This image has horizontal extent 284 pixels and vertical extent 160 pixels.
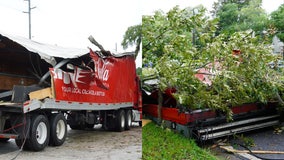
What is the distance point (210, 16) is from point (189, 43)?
0.33 meters

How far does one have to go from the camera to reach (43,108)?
10.6ft

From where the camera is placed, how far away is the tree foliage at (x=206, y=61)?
2992 mm

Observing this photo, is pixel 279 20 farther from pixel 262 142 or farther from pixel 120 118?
pixel 120 118

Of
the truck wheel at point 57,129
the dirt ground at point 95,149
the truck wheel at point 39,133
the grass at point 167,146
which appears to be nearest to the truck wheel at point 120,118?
the dirt ground at point 95,149

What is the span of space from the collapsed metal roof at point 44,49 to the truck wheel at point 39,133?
0.82 meters

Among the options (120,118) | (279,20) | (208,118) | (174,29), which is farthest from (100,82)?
(279,20)

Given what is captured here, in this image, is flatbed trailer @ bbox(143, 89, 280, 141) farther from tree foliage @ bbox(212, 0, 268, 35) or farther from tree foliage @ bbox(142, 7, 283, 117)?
tree foliage @ bbox(212, 0, 268, 35)

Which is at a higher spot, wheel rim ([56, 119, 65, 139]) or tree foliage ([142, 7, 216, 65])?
tree foliage ([142, 7, 216, 65])

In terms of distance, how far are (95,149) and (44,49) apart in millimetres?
970

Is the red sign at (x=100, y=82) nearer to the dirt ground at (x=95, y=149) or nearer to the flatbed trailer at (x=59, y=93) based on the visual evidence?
the flatbed trailer at (x=59, y=93)

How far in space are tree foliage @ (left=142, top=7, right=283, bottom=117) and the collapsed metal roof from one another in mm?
623

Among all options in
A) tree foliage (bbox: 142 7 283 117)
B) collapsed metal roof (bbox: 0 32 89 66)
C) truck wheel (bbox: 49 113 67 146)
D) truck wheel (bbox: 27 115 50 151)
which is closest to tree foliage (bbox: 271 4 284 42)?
tree foliage (bbox: 142 7 283 117)

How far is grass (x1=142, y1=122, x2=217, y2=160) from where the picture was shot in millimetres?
2873

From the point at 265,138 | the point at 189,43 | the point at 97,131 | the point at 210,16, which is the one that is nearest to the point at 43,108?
the point at 97,131
